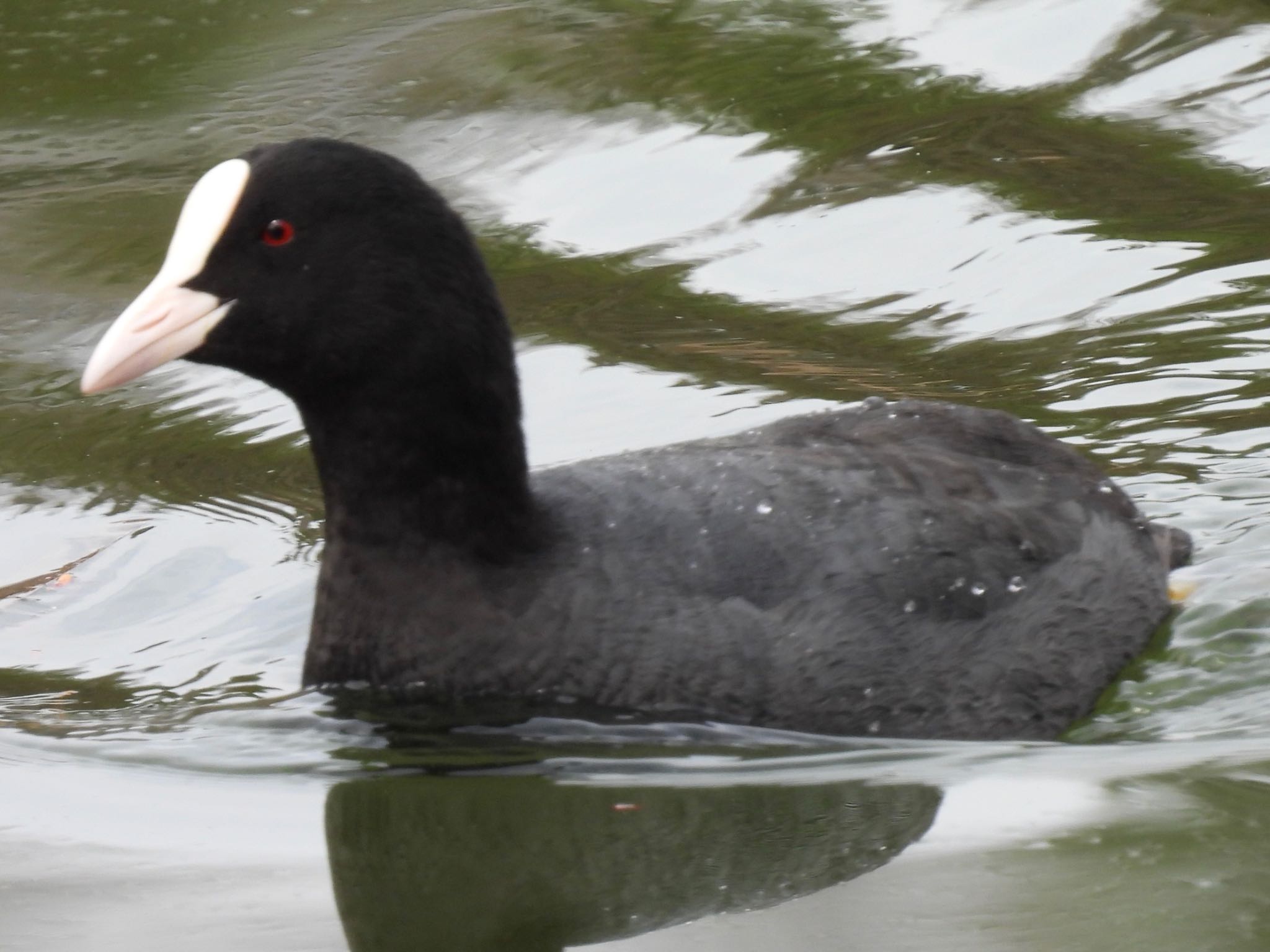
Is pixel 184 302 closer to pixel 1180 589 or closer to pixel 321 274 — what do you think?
pixel 321 274

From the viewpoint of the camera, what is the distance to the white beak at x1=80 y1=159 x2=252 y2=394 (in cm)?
409

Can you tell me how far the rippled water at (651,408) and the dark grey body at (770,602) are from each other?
0.12 meters

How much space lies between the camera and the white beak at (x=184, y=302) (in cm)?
409

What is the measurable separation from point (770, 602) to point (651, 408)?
2.23 meters

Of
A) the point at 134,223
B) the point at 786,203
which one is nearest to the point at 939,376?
the point at 786,203

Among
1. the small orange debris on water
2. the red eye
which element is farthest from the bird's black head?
the small orange debris on water

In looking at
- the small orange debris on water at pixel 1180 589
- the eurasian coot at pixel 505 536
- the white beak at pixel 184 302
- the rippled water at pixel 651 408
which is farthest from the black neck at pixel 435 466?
the small orange debris on water at pixel 1180 589

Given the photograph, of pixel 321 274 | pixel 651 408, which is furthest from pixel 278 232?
pixel 651 408

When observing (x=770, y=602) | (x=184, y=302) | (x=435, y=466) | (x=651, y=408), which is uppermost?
(x=184, y=302)

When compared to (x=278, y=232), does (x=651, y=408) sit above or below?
below

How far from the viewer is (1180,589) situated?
511cm

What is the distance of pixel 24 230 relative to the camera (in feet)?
24.9

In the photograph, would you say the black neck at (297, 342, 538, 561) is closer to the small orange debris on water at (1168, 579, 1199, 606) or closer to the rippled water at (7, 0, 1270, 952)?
the rippled water at (7, 0, 1270, 952)

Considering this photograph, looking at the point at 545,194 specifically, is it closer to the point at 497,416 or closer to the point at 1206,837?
the point at 497,416
